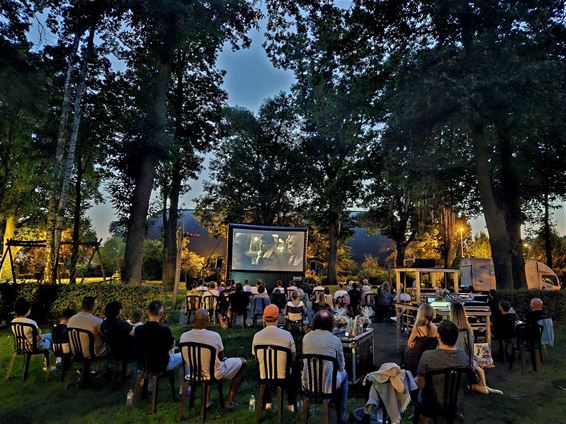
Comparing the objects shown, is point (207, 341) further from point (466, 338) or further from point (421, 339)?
point (466, 338)

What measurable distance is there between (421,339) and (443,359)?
109 centimetres

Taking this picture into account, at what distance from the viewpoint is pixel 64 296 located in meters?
8.92

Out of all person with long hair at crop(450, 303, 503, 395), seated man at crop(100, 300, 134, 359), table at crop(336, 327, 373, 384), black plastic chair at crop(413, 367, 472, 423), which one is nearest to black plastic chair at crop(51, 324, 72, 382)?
seated man at crop(100, 300, 134, 359)

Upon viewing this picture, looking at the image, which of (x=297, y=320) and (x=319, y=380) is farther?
(x=297, y=320)

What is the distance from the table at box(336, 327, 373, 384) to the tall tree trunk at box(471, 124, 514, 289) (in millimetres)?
7960

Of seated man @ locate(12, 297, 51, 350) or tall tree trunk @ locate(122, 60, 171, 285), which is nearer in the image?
seated man @ locate(12, 297, 51, 350)

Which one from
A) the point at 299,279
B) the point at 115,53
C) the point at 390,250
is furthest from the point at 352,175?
the point at 390,250

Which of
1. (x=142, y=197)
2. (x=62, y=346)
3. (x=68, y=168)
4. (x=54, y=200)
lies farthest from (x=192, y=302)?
(x=62, y=346)

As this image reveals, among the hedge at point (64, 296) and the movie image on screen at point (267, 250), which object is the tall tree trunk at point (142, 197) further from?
the movie image on screen at point (267, 250)

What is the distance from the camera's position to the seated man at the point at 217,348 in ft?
13.3

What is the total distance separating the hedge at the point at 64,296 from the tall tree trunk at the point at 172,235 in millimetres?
9323

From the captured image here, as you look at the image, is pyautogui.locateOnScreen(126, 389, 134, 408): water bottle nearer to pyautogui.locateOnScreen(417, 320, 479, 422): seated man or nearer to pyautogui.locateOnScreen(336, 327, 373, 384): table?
pyautogui.locateOnScreen(336, 327, 373, 384): table

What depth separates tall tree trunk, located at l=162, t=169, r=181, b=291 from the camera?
1844 cm

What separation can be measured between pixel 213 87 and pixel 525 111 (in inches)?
547
